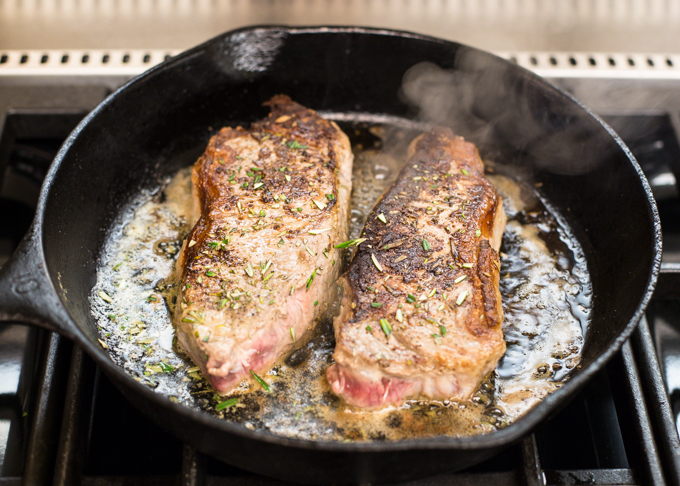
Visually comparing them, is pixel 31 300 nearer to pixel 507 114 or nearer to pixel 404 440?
pixel 404 440

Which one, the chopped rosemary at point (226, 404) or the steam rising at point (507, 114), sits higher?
the steam rising at point (507, 114)

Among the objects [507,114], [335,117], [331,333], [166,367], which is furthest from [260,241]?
[507,114]

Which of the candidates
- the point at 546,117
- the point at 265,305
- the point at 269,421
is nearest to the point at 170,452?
the point at 269,421

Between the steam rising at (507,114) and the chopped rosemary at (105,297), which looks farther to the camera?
the steam rising at (507,114)

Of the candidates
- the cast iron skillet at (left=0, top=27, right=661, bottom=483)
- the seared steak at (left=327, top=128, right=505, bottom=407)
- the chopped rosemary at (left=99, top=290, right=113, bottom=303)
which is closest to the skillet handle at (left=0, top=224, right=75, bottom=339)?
the cast iron skillet at (left=0, top=27, right=661, bottom=483)

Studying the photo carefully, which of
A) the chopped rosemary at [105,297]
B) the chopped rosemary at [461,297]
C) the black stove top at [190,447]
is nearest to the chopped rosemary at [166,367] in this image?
the black stove top at [190,447]

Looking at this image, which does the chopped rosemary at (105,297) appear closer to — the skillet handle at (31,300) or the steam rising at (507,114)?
the skillet handle at (31,300)
